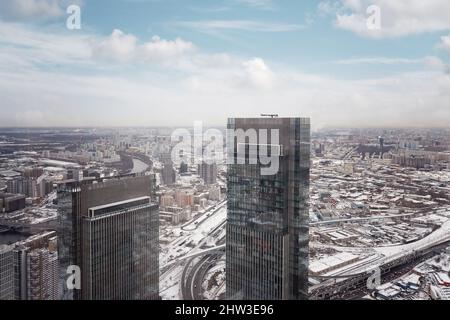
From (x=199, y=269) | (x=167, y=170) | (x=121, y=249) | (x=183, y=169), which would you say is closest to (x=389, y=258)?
(x=199, y=269)

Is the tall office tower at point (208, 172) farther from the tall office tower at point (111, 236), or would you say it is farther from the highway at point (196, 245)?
the tall office tower at point (111, 236)

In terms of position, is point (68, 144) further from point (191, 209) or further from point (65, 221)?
point (191, 209)

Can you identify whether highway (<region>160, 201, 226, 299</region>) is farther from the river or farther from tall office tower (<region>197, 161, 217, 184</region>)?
the river

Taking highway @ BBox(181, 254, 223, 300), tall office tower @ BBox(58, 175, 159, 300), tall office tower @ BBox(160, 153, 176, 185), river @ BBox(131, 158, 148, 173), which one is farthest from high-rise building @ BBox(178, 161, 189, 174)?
highway @ BBox(181, 254, 223, 300)

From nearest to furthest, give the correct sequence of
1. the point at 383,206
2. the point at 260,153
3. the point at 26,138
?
1. the point at 26,138
2. the point at 260,153
3. the point at 383,206

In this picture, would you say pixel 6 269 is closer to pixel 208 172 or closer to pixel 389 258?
pixel 208 172

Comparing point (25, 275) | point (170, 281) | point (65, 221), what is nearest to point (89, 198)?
point (65, 221)
